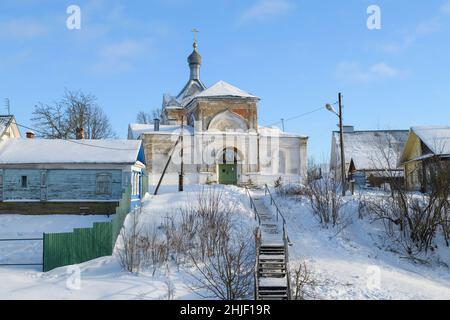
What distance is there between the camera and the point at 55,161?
21.8m

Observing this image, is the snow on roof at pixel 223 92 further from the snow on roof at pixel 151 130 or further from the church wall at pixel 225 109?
the snow on roof at pixel 151 130

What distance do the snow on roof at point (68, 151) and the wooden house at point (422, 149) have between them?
15650 millimetres

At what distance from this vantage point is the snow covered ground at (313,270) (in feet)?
37.8

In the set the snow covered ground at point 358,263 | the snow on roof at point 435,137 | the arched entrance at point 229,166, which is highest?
the snow on roof at point 435,137

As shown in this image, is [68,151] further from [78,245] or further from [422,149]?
[422,149]

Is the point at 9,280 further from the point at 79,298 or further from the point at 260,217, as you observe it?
the point at 260,217

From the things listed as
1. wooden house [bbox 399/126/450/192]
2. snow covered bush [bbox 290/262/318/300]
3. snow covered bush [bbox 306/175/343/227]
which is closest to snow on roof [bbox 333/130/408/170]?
wooden house [bbox 399/126/450/192]

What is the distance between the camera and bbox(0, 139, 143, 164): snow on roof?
71.6 ft

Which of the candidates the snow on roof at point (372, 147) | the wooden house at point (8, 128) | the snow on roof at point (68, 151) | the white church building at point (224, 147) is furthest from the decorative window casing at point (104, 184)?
the snow on roof at point (372, 147)

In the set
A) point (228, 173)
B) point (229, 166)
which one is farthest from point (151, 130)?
point (228, 173)

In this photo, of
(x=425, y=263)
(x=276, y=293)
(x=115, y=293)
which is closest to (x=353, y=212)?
(x=425, y=263)

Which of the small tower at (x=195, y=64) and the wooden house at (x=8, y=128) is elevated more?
the small tower at (x=195, y=64)

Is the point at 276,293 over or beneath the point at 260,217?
beneath

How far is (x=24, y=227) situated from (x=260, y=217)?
1062 cm
